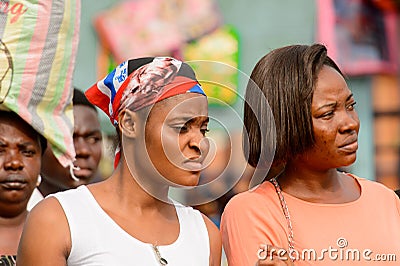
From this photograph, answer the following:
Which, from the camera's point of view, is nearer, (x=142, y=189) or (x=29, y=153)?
(x=142, y=189)

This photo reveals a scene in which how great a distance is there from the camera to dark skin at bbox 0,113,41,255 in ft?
10.2

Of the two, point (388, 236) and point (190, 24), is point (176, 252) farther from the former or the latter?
point (190, 24)

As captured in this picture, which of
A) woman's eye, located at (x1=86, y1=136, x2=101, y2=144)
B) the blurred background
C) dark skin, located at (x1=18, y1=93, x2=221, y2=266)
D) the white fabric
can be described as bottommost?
the blurred background

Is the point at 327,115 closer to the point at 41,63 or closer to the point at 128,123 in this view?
the point at 128,123

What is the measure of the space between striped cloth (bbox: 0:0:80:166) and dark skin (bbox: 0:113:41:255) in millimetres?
71

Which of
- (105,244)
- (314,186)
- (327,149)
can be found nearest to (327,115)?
(327,149)

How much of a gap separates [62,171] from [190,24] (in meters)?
3.87

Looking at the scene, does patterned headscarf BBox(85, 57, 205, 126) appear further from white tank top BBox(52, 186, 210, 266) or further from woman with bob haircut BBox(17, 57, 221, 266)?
white tank top BBox(52, 186, 210, 266)

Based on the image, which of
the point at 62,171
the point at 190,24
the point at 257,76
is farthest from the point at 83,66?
the point at 257,76

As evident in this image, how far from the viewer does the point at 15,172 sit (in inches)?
123

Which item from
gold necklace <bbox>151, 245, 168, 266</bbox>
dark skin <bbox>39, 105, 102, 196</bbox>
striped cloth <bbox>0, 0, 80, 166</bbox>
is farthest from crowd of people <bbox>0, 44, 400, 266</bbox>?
dark skin <bbox>39, 105, 102, 196</bbox>

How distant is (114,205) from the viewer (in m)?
2.49

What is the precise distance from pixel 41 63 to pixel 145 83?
803mm

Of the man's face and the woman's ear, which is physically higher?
the woman's ear
